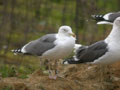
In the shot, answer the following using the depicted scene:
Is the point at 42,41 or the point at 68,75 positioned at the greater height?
the point at 42,41

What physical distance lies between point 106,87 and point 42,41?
131cm

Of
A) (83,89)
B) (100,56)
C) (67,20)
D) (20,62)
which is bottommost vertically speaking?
(83,89)

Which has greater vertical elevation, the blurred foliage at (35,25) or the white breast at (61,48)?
the blurred foliage at (35,25)

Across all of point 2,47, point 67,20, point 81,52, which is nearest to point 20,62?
point 2,47

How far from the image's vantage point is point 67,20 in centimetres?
2394

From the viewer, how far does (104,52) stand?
288 inches

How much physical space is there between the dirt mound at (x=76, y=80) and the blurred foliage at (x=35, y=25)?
133 inches

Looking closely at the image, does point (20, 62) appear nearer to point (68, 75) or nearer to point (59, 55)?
point (68, 75)

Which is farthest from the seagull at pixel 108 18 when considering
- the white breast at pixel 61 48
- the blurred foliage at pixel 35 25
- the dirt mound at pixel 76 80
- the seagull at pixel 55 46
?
the blurred foliage at pixel 35 25

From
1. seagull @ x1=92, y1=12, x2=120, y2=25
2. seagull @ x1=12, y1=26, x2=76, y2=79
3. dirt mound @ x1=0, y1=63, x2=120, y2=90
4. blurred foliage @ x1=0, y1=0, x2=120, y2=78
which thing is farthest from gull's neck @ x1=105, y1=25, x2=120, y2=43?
blurred foliage @ x1=0, y1=0, x2=120, y2=78

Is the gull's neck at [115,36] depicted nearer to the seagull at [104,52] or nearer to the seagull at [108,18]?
the seagull at [104,52]

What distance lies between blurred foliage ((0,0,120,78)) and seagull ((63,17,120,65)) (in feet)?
12.6

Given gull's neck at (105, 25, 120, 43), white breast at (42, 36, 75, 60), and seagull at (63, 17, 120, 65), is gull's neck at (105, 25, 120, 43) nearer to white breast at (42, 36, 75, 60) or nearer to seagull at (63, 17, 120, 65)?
seagull at (63, 17, 120, 65)

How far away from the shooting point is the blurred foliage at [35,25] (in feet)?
45.7
